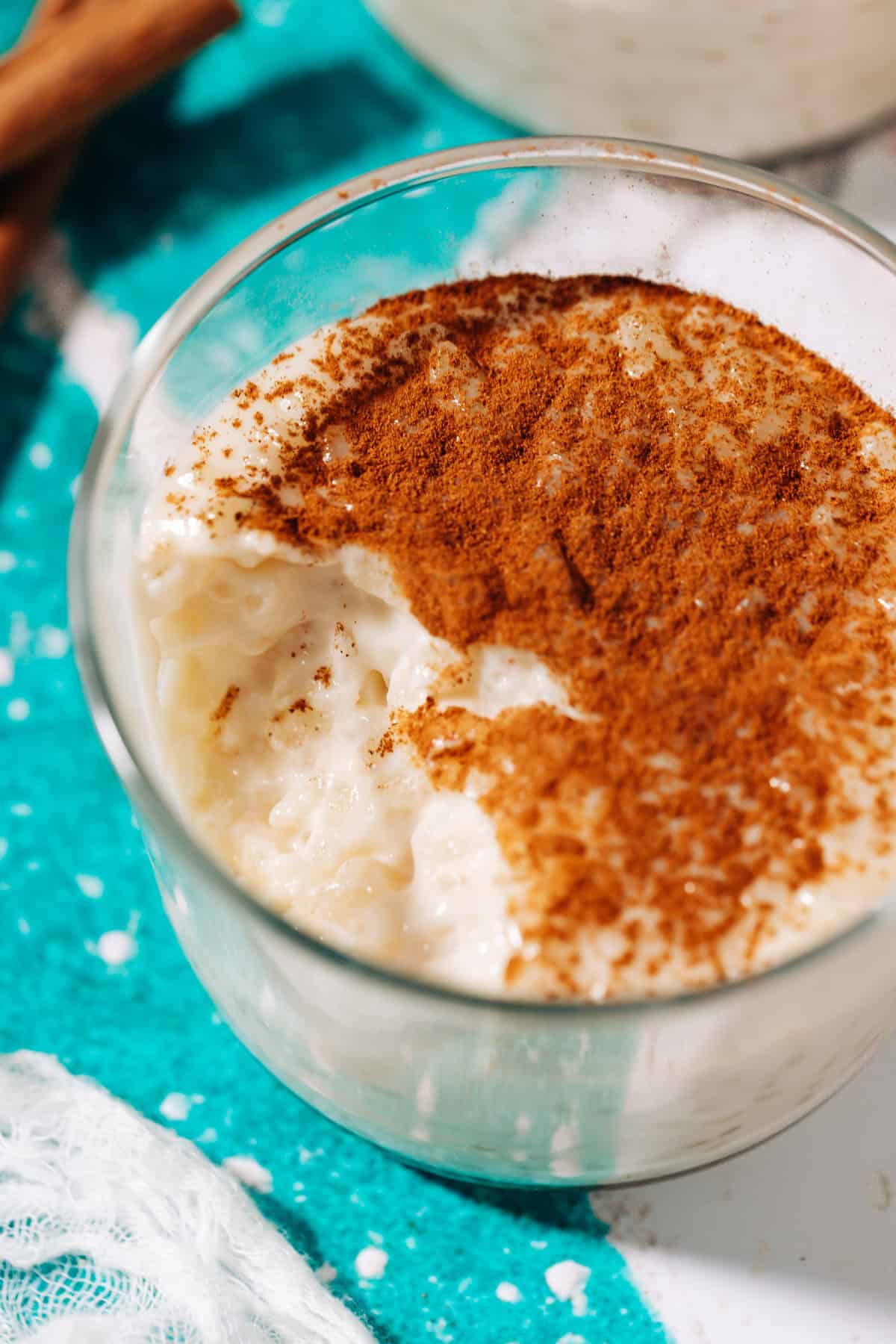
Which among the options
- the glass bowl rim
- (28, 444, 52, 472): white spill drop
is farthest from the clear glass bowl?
(28, 444, 52, 472): white spill drop

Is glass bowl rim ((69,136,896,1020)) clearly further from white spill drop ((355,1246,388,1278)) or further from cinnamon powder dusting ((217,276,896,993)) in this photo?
white spill drop ((355,1246,388,1278))

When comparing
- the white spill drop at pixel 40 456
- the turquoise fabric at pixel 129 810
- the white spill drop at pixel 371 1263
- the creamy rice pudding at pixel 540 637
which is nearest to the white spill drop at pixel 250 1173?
the turquoise fabric at pixel 129 810

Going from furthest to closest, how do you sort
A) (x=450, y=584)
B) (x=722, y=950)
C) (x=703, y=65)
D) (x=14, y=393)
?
(x=14, y=393)
(x=703, y=65)
(x=450, y=584)
(x=722, y=950)

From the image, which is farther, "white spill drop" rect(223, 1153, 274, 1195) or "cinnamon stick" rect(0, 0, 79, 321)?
"cinnamon stick" rect(0, 0, 79, 321)

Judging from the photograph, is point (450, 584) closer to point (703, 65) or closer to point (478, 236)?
point (478, 236)

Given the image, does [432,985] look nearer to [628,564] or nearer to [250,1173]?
[628,564]

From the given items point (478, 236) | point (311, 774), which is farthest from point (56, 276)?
point (311, 774)

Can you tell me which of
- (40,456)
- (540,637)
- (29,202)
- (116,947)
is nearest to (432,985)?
(540,637)
